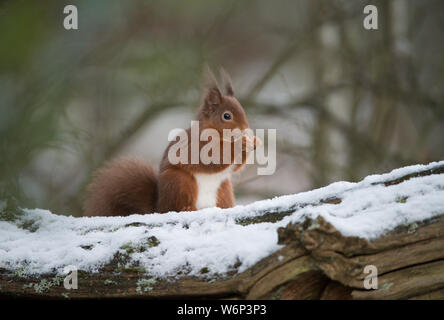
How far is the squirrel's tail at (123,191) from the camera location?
7.06ft

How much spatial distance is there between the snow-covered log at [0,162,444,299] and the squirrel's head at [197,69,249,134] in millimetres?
593

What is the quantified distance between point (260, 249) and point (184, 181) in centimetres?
81

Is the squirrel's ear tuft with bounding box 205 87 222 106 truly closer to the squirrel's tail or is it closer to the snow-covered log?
the squirrel's tail

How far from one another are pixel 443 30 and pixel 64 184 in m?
3.57

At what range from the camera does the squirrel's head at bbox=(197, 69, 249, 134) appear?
2.09m

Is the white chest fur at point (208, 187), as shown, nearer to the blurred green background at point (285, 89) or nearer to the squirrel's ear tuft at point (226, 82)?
the squirrel's ear tuft at point (226, 82)

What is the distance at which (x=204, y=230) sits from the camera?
1.48 metres

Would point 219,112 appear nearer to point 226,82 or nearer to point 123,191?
point 226,82

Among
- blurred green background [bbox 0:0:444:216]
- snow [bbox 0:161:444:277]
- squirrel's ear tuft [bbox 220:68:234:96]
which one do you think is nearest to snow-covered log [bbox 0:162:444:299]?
snow [bbox 0:161:444:277]

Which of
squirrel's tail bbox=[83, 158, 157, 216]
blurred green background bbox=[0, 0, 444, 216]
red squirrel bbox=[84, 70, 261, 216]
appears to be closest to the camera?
red squirrel bbox=[84, 70, 261, 216]

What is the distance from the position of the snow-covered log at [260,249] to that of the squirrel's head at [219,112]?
593 millimetres

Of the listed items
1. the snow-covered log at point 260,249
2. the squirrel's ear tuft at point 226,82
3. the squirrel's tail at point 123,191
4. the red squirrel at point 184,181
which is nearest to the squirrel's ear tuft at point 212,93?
the red squirrel at point 184,181

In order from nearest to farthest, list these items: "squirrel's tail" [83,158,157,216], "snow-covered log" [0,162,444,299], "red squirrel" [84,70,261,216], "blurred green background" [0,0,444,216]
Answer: "snow-covered log" [0,162,444,299]
"red squirrel" [84,70,261,216]
"squirrel's tail" [83,158,157,216]
"blurred green background" [0,0,444,216]

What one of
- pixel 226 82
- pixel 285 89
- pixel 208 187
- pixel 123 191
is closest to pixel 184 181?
pixel 208 187
